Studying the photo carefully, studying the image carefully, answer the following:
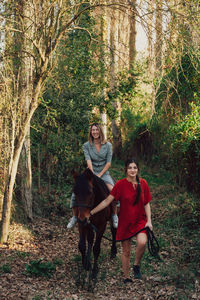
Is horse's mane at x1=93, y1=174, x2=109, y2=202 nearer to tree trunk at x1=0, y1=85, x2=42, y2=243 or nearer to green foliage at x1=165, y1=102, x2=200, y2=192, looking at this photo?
tree trunk at x1=0, y1=85, x2=42, y2=243

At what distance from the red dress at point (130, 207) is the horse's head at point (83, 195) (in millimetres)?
413

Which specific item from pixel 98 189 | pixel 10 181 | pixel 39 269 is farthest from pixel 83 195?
pixel 10 181

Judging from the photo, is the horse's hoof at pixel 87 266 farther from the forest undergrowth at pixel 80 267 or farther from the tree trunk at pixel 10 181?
the tree trunk at pixel 10 181

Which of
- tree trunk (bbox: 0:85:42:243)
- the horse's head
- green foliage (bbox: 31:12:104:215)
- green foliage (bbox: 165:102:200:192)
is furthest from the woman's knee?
green foliage (bbox: 31:12:104:215)

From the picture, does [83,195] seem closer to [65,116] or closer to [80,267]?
[80,267]

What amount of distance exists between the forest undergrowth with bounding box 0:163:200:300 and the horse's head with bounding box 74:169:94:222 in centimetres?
127

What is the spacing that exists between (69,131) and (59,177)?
4.57 feet

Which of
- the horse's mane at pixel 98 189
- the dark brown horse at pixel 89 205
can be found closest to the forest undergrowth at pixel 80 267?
the dark brown horse at pixel 89 205

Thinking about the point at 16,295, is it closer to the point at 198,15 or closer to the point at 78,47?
the point at 198,15

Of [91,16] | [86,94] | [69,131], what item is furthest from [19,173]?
[91,16]

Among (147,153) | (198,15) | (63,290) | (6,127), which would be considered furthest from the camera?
(147,153)

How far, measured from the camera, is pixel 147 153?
1590cm

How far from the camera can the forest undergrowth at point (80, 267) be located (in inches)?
Answer: 202

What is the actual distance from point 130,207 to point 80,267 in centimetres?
184
